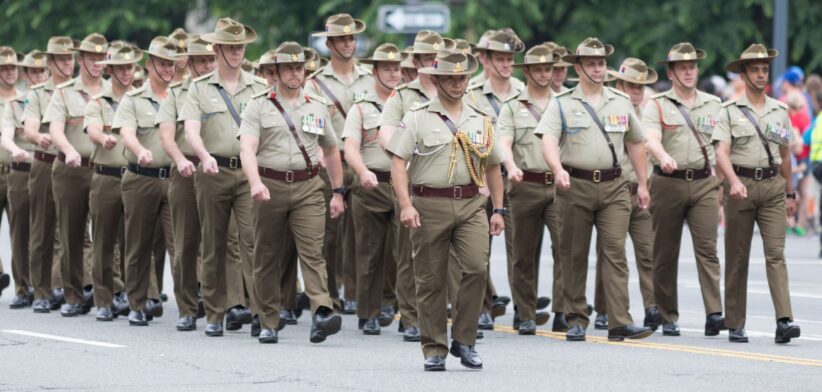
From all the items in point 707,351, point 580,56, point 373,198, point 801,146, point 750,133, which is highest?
point 580,56

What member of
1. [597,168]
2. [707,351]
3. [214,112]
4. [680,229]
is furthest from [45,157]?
[707,351]

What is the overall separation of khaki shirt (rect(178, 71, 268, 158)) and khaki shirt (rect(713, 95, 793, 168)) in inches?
128

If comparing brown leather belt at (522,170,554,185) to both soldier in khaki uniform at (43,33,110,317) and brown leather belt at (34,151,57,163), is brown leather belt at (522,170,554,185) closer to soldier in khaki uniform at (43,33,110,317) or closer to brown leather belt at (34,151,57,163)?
soldier in khaki uniform at (43,33,110,317)

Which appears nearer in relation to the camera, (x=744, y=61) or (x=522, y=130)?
(x=744, y=61)

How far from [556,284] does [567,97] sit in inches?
68.7

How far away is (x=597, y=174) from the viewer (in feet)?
45.0

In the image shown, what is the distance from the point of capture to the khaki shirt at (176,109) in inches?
564

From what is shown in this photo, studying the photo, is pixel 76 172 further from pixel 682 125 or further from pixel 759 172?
pixel 759 172

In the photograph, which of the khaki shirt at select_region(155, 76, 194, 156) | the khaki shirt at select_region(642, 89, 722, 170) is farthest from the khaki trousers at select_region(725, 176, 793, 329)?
the khaki shirt at select_region(155, 76, 194, 156)

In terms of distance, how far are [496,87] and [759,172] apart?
2.22 m

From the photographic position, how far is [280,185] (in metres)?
13.4

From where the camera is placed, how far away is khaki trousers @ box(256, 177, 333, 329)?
43.9 ft

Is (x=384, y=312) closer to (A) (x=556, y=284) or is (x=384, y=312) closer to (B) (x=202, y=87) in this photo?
(A) (x=556, y=284)

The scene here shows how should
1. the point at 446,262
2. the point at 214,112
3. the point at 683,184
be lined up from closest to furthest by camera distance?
the point at 446,262 < the point at 214,112 < the point at 683,184
